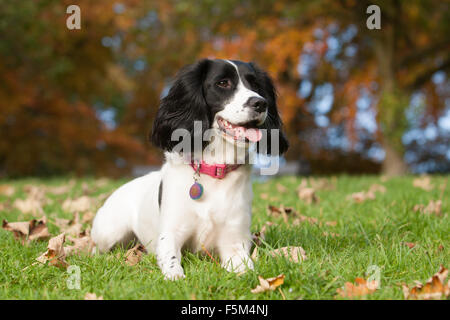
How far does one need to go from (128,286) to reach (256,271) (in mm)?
597

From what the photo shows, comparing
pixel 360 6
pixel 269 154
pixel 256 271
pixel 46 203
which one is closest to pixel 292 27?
pixel 360 6

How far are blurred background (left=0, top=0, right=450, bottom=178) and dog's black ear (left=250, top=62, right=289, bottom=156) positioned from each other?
21.1 feet

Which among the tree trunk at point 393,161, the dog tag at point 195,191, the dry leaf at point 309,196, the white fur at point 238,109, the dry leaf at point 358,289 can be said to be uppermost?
the white fur at point 238,109

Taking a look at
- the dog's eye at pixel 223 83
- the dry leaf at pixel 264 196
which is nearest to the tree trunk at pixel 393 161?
the dry leaf at pixel 264 196

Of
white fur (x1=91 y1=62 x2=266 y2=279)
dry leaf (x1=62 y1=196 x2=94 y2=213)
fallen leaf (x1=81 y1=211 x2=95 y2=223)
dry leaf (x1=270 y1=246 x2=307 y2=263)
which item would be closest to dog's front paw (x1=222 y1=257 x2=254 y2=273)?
white fur (x1=91 y1=62 x2=266 y2=279)

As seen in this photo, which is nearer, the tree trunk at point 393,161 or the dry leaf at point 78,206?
the dry leaf at point 78,206

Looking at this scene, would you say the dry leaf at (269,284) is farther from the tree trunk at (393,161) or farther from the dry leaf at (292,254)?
the tree trunk at (393,161)

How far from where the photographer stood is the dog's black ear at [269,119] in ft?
10.1

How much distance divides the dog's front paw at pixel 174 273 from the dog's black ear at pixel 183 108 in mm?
757

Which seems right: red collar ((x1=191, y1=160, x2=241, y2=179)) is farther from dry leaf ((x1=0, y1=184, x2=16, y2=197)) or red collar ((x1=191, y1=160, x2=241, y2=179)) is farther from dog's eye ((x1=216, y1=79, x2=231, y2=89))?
dry leaf ((x1=0, y1=184, x2=16, y2=197))

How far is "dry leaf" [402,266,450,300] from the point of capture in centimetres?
202

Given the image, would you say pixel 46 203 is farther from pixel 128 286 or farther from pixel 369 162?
pixel 369 162

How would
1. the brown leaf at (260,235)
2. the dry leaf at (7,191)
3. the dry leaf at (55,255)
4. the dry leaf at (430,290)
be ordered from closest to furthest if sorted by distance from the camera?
1. the dry leaf at (430,290)
2. the dry leaf at (55,255)
3. the brown leaf at (260,235)
4. the dry leaf at (7,191)

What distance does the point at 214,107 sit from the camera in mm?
2838
